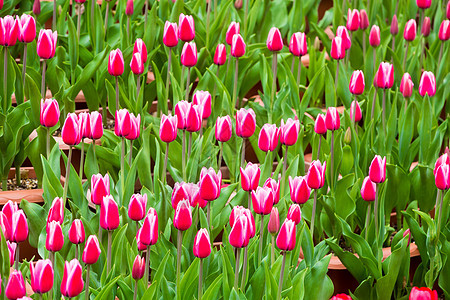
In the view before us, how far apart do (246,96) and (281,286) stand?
140 cm

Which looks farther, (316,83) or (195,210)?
(316,83)

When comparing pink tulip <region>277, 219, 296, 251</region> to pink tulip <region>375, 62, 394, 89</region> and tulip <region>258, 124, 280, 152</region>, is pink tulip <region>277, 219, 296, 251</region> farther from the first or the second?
pink tulip <region>375, 62, 394, 89</region>

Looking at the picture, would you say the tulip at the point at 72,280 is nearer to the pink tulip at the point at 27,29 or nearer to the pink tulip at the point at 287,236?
the pink tulip at the point at 287,236

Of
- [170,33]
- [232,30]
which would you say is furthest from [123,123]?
[232,30]

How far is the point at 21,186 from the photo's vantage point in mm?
2160

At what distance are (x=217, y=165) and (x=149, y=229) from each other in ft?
2.80

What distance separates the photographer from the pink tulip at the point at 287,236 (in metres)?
1.39

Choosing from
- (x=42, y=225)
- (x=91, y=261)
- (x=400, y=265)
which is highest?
(x=91, y=261)

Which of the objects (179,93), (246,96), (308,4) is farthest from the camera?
(308,4)

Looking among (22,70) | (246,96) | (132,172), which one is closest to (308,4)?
(246,96)

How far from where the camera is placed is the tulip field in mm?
1467

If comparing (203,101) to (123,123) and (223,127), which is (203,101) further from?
(123,123)

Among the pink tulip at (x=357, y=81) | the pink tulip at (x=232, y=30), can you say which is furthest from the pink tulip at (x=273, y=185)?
the pink tulip at (x=232, y=30)

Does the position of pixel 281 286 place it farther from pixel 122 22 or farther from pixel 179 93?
pixel 122 22
